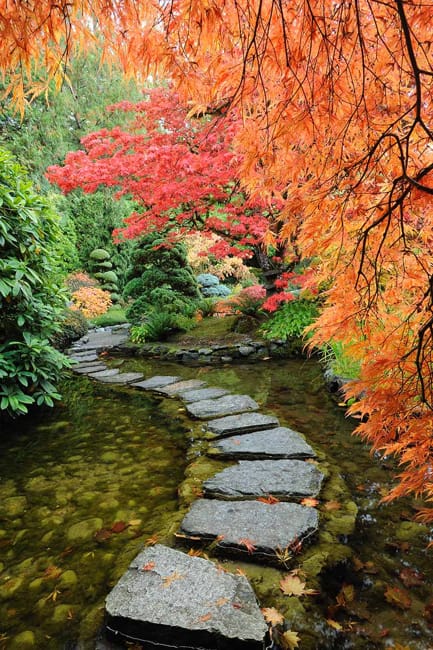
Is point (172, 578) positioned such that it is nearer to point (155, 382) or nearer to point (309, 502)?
point (309, 502)

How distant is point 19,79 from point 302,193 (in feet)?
3.82

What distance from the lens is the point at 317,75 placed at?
1.40 m

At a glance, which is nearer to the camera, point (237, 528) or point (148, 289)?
point (237, 528)

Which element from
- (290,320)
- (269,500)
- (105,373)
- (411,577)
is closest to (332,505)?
(269,500)

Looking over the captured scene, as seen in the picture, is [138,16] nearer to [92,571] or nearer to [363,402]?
[363,402]

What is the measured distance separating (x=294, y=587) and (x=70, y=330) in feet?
25.9

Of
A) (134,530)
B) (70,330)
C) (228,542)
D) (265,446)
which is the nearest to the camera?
(228,542)

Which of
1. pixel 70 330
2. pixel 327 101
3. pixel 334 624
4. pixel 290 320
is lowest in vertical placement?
pixel 334 624

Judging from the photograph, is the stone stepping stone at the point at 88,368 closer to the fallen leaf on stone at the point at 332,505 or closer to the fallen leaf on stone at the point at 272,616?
the fallen leaf on stone at the point at 332,505

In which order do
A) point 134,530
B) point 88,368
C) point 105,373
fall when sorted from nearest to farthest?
point 134,530
point 105,373
point 88,368

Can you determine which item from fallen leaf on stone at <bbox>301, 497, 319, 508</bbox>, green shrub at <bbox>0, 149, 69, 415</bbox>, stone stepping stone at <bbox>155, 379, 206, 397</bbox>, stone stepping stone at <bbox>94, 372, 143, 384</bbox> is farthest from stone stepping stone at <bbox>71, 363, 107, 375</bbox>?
fallen leaf on stone at <bbox>301, 497, 319, 508</bbox>

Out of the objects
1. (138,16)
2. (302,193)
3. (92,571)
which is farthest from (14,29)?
(92,571)

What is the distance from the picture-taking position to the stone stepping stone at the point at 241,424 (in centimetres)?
315

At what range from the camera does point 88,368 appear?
19.4 feet
